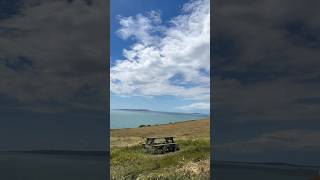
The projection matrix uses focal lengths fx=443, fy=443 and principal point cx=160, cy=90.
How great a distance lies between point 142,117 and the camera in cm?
715

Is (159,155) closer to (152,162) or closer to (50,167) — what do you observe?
(152,162)

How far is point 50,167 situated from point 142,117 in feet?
7.18

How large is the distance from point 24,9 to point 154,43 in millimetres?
2770

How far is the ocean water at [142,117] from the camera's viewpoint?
6848 mm

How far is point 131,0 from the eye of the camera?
7535 mm

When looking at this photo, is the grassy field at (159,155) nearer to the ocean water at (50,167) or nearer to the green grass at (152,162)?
the green grass at (152,162)

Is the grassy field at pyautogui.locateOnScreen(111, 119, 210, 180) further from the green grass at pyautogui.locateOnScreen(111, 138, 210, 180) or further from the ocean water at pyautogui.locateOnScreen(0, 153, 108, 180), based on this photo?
the ocean water at pyautogui.locateOnScreen(0, 153, 108, 180)

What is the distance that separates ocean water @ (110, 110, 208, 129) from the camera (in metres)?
6.85

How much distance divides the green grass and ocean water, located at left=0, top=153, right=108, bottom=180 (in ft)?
4.87

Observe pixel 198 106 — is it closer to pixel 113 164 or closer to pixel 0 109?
pixel 113 164

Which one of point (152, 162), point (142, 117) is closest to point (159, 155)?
point (152, 162)

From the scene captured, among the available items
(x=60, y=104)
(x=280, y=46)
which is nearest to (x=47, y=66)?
(x=60, y=104)

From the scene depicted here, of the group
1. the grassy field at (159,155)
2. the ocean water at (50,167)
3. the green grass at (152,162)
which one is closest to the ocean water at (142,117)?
the grassy field at (159,155)

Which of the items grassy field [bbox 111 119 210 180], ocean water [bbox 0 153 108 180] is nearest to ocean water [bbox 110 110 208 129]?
grassy field [bbox 111 119 210 180]
